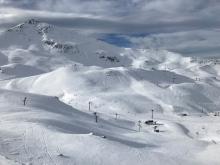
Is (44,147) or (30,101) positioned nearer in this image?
(44,147)

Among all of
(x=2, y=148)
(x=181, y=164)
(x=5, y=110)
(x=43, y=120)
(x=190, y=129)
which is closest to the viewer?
(x=2, y=148)

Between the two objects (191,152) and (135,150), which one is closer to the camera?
(135,150)

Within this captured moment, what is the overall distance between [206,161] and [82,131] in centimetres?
3119

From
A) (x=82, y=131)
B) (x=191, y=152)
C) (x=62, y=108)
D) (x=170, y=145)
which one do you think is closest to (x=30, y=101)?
(x=62, y=108)

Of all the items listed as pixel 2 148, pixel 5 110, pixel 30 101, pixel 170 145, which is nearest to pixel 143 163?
pixel 2 148

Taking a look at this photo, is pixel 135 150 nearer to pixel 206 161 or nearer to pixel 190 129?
pixel 206 161

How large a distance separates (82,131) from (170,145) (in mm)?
20061

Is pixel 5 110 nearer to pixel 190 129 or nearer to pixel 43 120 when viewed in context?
pixel 43 120

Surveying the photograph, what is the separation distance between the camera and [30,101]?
5477 inches

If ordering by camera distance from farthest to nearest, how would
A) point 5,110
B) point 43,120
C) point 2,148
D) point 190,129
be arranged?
point 190,129
point 5,110
point 43,120
point 2,148

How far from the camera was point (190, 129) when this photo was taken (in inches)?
6471

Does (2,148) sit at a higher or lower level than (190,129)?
higher

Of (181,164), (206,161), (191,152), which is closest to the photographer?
(181,164)

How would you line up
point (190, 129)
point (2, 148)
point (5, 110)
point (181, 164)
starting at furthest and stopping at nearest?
point (190, 129)
point (5, 110)
point (181, 164)
point (2, 148)
